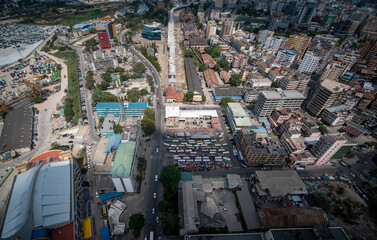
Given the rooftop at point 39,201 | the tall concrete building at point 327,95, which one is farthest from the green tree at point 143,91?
the tall concrete building at point 327,95

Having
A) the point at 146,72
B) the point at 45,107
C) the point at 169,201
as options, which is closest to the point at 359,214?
the point at 169,201

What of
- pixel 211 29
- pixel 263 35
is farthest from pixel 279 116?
pixel 211 29

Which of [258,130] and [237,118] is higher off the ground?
[237,118]

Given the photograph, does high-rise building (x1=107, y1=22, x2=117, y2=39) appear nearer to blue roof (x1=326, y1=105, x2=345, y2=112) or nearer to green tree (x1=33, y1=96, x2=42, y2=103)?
green tree (x1=33, y1=96, x2=42, y2=103)

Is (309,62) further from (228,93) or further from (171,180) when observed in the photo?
(171,180)

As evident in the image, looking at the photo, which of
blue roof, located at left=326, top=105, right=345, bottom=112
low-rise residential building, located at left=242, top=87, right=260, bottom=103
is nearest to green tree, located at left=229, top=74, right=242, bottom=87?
low-rise residential building, located at left=242, top=87, right=260, bottom=103

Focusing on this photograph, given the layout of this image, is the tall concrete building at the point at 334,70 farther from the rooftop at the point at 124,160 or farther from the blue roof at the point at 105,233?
the blue roof at the point at 105,233
